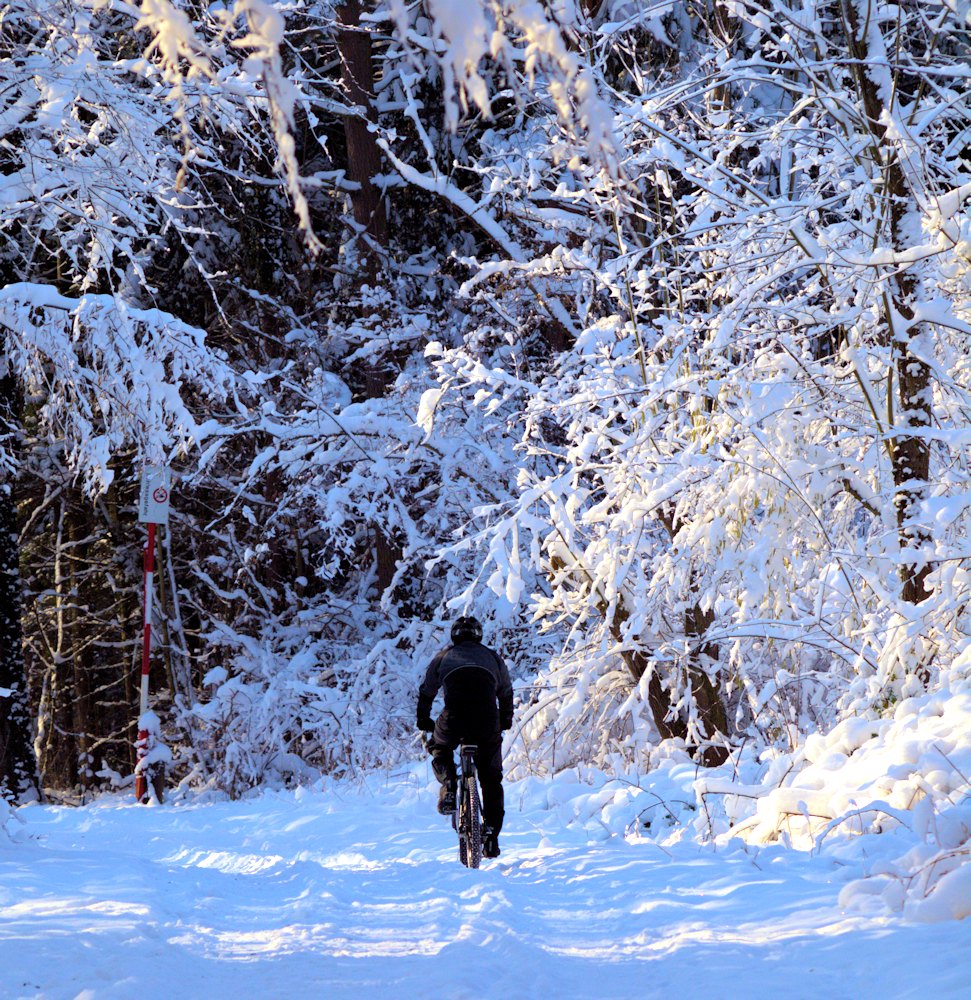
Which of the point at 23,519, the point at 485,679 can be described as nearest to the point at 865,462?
the point at 485,679

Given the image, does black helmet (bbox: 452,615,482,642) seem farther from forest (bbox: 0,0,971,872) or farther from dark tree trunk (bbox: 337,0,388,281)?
dark tree trunk (bbox: 337,0,388,281)

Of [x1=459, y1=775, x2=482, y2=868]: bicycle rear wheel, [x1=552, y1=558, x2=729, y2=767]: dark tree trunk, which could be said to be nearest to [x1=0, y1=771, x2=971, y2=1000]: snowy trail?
[x1=459, y1=775, x2=482, y2=868]: bicycle rear wheel

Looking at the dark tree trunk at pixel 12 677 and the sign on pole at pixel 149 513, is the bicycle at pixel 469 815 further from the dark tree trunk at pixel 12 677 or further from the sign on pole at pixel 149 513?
the dark tree trunk at pixel 12 677

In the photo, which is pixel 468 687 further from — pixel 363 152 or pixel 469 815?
pixel 363 152

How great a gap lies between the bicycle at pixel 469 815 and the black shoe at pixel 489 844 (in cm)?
12

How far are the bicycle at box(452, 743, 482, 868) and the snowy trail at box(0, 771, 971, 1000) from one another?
17cm

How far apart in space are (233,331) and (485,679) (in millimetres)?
11388

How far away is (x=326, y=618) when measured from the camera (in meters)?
18.3

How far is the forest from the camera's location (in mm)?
6926

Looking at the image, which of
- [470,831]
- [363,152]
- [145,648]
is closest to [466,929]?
[470,831]

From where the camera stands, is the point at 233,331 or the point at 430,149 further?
the point at 233,331

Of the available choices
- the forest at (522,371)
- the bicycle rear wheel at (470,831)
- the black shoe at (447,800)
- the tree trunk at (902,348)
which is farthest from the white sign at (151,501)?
the tree trunk at (902,348)

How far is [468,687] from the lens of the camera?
7.54 metres

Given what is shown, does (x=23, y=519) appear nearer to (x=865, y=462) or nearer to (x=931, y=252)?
(x=865, y=462)
